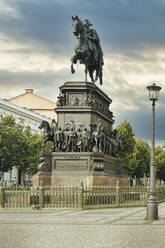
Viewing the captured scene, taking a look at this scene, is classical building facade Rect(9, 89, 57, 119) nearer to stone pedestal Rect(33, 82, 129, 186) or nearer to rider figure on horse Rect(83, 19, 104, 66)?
rider figure on horse Rect(83, 19, 104, 66)

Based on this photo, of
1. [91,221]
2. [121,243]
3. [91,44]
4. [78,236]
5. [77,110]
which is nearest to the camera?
[121,243]

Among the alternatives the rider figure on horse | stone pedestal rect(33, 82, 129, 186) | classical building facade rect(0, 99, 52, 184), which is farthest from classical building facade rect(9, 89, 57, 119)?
stone pedestal rect(33, 82, 129, 186)

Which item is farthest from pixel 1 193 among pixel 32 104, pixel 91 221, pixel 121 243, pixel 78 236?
pixel 32 104

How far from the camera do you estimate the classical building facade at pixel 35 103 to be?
106438mm

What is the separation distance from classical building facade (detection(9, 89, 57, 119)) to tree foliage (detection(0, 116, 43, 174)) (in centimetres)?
3929

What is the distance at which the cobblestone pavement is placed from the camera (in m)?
13.3

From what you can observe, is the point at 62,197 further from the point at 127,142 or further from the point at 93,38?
the point at 127,142

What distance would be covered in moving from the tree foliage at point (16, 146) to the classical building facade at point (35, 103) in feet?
129

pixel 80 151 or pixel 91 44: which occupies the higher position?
pixel 91 44

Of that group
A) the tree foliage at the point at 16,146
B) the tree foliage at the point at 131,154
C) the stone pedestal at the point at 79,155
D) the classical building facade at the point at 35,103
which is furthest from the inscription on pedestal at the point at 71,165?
the classical building facade at the point at 35,103

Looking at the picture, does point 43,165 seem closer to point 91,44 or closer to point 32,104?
point 91,44

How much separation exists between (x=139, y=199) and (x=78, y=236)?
1656 cm

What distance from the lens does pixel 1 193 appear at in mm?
27000

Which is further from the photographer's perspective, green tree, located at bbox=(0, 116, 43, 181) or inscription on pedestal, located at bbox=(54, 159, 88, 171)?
green tree, located at bbox=(0, 116, 43, 181)
